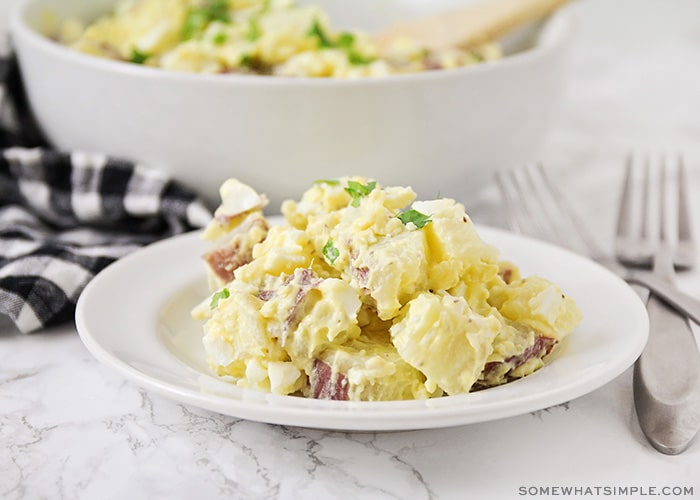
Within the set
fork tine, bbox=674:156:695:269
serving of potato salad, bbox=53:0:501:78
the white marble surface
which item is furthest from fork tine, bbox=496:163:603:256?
the white marble surface

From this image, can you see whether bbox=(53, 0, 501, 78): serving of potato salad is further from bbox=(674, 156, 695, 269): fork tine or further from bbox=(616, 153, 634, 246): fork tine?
bbox=(674, 156, 695, 269): fork tine

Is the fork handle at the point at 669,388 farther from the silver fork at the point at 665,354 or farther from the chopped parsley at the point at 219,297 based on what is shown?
the chopped parsley at the point at 219,297

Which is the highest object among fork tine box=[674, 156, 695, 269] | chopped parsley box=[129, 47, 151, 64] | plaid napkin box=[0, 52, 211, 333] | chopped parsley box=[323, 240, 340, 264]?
chopped parsley box=[323, 240, 340, 264]

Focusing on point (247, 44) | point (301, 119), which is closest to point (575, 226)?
point (301, 119)

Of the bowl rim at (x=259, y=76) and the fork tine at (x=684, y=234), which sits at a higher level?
the bowl rim at (x=259, y=76)

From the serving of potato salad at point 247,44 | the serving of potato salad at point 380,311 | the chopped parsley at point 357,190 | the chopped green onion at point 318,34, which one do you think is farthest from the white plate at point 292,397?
the chopped green onion at point 318,34

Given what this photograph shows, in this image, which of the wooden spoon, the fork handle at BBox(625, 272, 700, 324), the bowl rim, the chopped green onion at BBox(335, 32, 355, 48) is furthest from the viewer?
the wooden spoon

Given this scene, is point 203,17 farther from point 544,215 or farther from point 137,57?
point 544,215

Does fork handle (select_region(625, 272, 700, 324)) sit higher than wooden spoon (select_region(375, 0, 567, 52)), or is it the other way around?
wooden spoon (select_region(375, 0, 567, 52))
